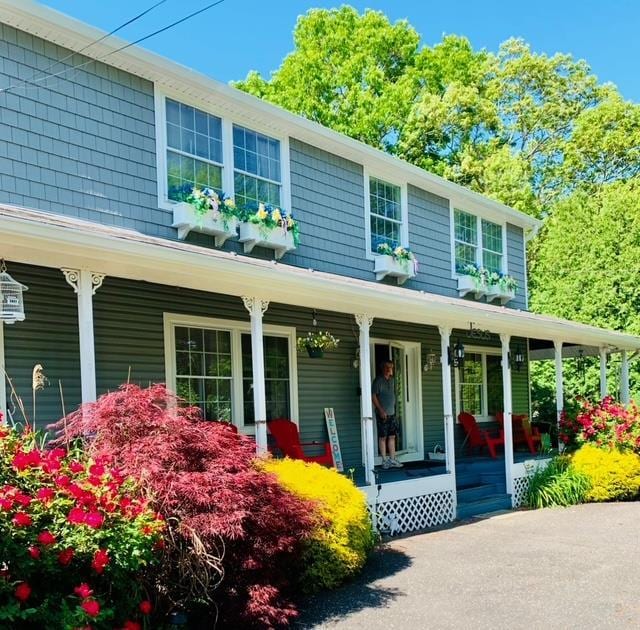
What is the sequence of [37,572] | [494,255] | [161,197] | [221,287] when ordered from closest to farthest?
[37,572] < [221,287] < [161,197] < [494,255]

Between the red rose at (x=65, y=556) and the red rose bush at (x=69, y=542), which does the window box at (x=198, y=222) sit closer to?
the red rose bush at (x=69, y=542)

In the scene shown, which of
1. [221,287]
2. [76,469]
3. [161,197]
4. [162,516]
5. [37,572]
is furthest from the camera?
[161,197]

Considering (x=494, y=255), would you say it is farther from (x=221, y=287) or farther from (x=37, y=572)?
(x=37, y=572)

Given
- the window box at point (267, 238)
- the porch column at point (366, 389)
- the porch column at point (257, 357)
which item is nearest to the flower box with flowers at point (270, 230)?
the window box at point (267, 238)

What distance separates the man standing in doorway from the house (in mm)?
395

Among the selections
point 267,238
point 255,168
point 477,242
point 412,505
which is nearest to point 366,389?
point 412,505

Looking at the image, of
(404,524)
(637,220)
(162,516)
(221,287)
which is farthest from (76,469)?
(637,220)

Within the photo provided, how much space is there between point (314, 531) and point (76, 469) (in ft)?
8.27

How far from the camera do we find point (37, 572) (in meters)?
3.80

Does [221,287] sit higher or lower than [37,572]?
higher

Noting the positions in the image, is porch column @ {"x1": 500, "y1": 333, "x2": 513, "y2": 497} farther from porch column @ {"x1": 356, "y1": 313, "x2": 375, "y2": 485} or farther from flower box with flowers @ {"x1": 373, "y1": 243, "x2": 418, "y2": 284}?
porch column @ {"x1": 356, "y1": 313, "x2": 375, "y2": 485}

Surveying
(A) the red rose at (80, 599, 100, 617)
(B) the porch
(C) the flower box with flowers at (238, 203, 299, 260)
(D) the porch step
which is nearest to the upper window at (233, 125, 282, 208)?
(C) the flower box with flowers at (238, 203, 299, 260)

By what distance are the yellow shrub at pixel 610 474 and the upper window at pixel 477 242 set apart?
4372mm

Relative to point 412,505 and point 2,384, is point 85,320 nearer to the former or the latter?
point 2,384
